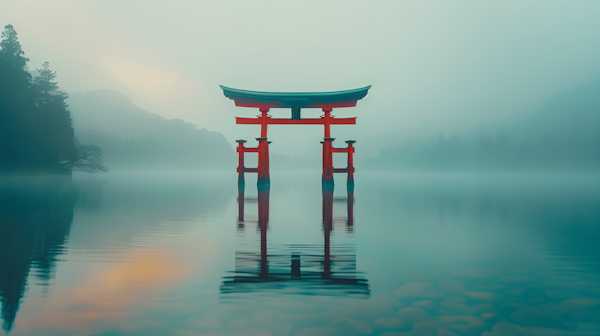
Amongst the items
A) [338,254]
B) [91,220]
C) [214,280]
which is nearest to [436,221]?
[338,254]

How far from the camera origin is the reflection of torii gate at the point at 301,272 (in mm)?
3502

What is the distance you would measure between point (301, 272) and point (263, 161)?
16127 mm

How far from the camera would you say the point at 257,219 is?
8.56m

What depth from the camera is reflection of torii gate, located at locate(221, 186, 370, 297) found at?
3.50 metres

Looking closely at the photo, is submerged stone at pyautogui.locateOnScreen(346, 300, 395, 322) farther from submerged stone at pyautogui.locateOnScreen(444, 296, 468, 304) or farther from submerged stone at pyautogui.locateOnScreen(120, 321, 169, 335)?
submerged stone at pyautogui.locateOnScreen(120, 321, 169, 335)

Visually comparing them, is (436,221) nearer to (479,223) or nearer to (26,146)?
(479,223)

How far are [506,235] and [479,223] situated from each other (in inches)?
55.2

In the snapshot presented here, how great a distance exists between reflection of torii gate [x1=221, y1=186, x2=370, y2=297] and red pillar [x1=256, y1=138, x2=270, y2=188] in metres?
14.3

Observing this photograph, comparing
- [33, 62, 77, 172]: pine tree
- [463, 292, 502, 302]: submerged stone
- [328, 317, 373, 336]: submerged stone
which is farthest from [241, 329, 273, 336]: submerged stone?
[33, 62, 77, 172]: pine tree

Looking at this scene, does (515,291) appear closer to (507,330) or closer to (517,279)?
(517,279)

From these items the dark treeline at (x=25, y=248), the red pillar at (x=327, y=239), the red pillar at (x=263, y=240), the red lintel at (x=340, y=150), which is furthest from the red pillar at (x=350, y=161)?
the dark treeline at (x=25, y=248)

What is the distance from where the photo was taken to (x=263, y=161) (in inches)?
786

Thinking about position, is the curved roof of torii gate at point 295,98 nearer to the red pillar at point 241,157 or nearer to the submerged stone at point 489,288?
the red pillar at point 241,157

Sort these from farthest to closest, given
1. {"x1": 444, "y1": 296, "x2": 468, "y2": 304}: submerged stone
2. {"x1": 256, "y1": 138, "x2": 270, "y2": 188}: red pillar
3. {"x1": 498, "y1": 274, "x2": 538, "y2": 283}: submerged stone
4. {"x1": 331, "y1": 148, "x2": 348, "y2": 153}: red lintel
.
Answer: {"x1": 331, "y1": 148, "x2": 348, "y2": 153}: red lintel, {"x1": 256, "y1": 138, "x2": 270, "y2": 188}: red pillar, {"x1": 498, "y1": 274, "x2": 538, "y2": 283}: submerged stone, {"x1": 444, "y1": 296, "x2": 468, "y2": 304}: submerged stone
